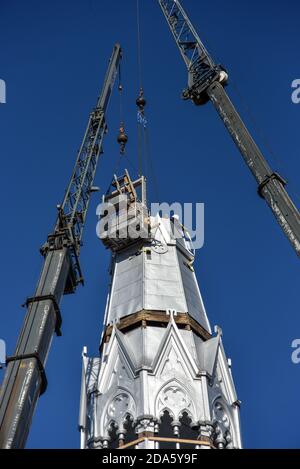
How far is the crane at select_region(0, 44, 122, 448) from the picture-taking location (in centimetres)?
3077

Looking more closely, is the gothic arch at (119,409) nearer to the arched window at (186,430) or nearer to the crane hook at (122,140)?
the arched window at (186,430)

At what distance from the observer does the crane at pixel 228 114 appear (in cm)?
3722

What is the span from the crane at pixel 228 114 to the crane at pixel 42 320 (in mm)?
A: 10673

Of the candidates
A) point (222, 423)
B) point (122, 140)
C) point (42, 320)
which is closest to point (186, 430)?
point (222, 423)

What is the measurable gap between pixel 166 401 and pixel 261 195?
12118mm

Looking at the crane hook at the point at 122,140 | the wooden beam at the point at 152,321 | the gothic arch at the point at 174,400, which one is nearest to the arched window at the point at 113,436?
the gothic arch at the point at 174,400

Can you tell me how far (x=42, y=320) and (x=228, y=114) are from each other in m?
18.8

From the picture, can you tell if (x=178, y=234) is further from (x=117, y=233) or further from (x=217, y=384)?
(x=217, y=384)

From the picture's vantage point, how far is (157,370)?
42.2 m

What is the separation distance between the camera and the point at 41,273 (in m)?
40.7
